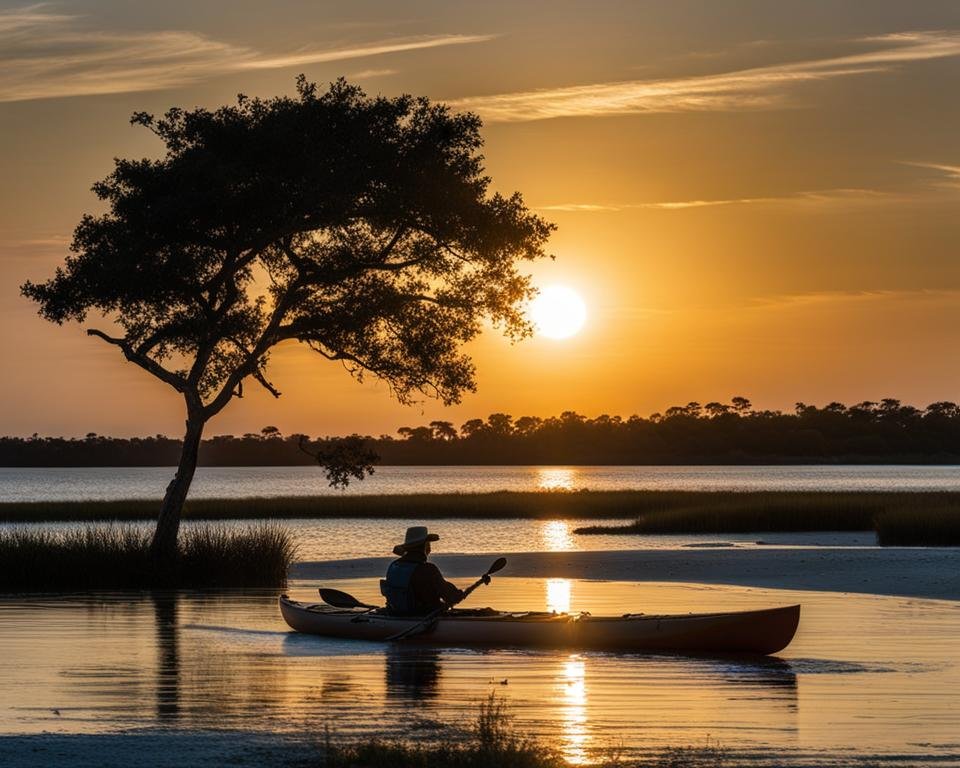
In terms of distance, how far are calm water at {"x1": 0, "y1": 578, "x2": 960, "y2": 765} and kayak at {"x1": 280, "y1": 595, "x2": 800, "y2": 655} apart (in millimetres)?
317

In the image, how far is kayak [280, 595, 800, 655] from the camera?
20.5 m

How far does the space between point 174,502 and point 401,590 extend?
1277 cm

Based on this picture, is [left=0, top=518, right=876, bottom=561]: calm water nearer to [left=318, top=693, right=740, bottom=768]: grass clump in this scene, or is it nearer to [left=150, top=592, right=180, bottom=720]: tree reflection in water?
[left=150, top=592, right=180, bottom=720]: tree reflection in water

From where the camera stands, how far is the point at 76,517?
2891 inches

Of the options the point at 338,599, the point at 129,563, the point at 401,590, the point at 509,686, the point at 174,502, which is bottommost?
the point at 509,686

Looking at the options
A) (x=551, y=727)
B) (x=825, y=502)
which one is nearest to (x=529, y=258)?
(x=551, y=727)

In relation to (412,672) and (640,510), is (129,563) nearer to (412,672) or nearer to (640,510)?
(412,672)

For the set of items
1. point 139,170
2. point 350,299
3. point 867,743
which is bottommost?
point 867,743

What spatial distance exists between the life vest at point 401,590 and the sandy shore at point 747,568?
39.8 ft

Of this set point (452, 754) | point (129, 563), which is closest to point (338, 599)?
point (129, 563)

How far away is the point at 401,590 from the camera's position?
74.4ft

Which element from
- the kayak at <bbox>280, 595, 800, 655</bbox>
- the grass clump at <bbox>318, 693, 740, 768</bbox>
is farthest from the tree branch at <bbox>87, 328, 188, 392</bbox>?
the grass clump at <bbox>318, 693, 740, 768</bbox>

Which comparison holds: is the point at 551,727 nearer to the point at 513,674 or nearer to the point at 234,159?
the point at 513,674

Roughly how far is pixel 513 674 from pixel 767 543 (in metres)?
32.9
